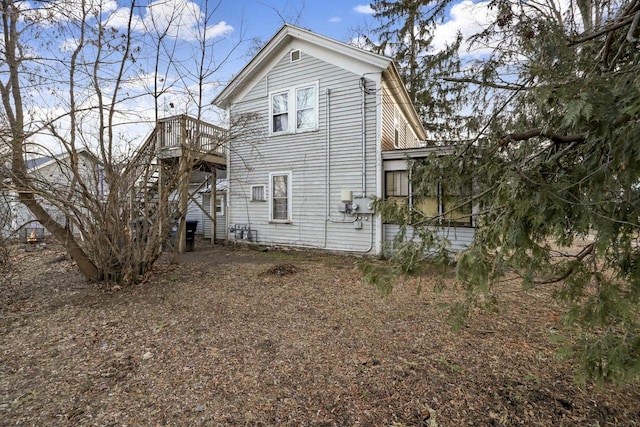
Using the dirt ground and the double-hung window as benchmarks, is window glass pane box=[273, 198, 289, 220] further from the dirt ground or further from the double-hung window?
the dirt ground

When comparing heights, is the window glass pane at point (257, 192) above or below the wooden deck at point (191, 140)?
below

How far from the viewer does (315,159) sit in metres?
9.06

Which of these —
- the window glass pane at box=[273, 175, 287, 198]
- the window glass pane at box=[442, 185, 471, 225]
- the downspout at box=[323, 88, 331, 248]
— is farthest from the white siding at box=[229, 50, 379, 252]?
the window glass pane at box=[442, 185, 471, 225]

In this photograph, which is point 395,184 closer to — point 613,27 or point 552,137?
point 613,27

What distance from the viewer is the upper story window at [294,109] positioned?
30.0 ft

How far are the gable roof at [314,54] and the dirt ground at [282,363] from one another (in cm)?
620

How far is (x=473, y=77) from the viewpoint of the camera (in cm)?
234

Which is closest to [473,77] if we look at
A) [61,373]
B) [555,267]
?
[555,267]

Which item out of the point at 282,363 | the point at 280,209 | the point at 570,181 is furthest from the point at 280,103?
the point at 570,181

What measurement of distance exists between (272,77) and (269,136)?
1.87 metres

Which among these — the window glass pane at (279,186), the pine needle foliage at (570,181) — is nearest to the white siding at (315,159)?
the window glass pane at (279,186)

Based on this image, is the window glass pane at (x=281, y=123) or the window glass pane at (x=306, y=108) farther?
the window glass pane at (x=281, y=123)

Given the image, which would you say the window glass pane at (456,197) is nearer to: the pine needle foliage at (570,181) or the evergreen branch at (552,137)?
the pine needle foliage at (570,181)

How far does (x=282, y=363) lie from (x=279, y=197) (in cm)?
712
